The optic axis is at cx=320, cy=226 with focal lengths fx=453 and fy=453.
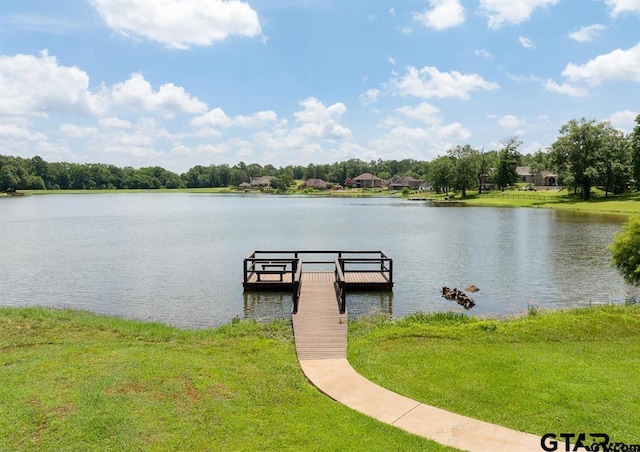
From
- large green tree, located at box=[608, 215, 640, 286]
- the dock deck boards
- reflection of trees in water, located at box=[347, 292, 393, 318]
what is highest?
large green tree, located at box=[608, 215, 640, 286]

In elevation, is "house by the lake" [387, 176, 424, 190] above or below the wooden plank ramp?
above

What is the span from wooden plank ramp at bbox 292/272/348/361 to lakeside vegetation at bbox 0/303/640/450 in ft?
1.47

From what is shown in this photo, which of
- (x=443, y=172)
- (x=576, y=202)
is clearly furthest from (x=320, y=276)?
(x=443, y=172)

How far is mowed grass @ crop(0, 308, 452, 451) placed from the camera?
6891mm

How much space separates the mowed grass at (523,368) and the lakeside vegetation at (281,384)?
0.03 m

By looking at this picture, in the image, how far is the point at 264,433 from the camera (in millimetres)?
7098

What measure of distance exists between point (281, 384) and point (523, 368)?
522 centimetres

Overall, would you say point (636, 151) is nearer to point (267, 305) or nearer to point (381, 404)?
point (267, 305)

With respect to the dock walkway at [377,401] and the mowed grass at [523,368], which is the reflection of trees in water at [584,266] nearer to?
the mowed grass at [523,368]

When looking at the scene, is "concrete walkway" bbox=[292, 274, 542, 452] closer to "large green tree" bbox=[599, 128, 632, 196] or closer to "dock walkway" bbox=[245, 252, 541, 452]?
"dock walkway" bbox=[245, 252, 541, 452]

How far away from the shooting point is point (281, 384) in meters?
9.20

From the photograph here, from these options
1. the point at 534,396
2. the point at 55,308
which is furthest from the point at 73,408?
the point at 55,308

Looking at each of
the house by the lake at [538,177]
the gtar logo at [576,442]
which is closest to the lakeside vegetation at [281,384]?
the gtar logo at [576,442]

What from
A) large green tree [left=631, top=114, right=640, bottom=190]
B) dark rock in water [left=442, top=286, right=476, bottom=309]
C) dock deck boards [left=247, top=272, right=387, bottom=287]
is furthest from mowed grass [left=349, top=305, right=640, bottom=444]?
large green tree [left=631, top=114, right=640, bottom=190]
